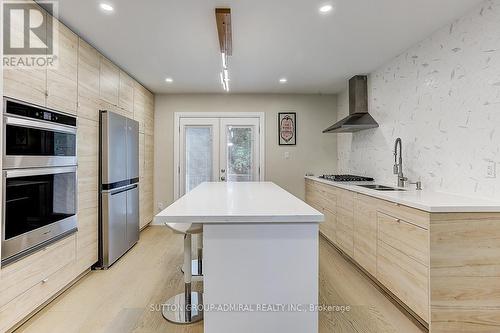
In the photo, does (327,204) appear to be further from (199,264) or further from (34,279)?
(34,279)

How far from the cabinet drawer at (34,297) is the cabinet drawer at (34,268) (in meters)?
0.04

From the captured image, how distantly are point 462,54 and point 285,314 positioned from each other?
8.30 feet

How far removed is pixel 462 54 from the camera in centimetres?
241

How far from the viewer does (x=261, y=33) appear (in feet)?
9.08

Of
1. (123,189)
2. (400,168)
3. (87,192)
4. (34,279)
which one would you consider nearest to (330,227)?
(400,168)

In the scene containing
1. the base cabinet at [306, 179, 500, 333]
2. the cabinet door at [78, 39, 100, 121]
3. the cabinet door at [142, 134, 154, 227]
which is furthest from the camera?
the cabinet door at [142, 134, 154, 227]

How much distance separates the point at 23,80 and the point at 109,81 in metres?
1.48

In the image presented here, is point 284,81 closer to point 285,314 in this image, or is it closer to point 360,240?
point 360,240

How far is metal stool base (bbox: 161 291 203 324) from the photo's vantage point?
7.02 feet

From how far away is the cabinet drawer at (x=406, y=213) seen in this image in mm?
1938

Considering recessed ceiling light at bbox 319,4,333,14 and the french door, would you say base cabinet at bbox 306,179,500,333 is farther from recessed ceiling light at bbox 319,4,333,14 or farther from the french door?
the french door

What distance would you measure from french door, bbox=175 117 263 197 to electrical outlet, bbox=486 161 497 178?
3.50m

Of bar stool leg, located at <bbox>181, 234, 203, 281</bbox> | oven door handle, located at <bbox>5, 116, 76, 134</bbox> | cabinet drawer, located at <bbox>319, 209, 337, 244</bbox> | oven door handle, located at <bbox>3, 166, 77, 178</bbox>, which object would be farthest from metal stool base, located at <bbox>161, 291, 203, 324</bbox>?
cabinet drawer, located at <bbox>319, 209, 337, 244</bbox>

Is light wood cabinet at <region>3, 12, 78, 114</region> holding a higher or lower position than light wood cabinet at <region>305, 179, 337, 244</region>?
higher
